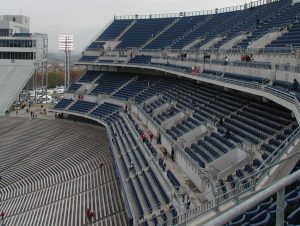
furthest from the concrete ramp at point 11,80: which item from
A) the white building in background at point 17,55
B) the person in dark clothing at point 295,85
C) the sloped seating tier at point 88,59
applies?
the person in dark clothing at point 295,85

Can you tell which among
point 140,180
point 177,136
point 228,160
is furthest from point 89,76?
point 228,160

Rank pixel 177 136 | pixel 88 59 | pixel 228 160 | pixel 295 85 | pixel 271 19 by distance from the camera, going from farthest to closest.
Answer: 1. pixel 88 59
2. pixel 271 19
3. pixel 177 136
4. pixel 228 160
5. pixel 295 85

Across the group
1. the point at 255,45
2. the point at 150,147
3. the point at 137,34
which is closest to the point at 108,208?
the point at 150,147

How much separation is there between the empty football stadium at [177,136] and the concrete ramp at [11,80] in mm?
404

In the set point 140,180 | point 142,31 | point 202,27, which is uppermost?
point 142,31

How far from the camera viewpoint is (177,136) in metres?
18.3

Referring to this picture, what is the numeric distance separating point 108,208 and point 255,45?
36.3 feet

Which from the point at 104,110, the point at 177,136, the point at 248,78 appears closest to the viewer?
the point at 248,78

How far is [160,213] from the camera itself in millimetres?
12000

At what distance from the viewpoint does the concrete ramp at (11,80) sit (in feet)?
135

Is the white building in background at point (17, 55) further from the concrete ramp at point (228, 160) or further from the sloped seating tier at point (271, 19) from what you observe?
the concrete ramp at point (228, 160)

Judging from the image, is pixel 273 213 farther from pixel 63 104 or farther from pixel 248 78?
pixel 63 104

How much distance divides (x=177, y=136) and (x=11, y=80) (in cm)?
2988

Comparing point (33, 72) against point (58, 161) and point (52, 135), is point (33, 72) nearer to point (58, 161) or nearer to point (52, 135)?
point (52, 135)
